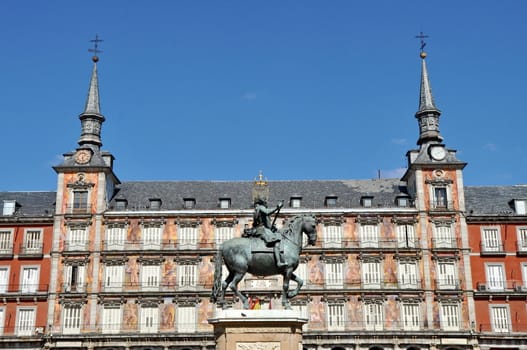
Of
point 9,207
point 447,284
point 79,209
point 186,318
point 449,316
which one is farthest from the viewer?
point 9,207

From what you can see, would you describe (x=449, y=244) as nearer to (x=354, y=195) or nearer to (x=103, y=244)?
(x=354, y=195)

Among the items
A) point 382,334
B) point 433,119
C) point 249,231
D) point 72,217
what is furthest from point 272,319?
point 433,119

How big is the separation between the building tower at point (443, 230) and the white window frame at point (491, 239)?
1997mm

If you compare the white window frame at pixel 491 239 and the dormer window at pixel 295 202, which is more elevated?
the dormer window at pixel 295 202

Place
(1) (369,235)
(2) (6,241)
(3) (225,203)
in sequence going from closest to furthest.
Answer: (1) (369,235) → (2) (6,241) → (3) (225,203)

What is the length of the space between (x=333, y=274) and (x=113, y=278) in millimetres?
20380

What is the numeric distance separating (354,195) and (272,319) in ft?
168

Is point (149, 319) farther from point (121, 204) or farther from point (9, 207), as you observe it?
point (9, 207)

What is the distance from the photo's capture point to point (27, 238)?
67.6 metres

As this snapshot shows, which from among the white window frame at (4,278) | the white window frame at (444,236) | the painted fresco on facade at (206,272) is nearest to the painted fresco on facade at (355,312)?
the white window frame at (444,236)

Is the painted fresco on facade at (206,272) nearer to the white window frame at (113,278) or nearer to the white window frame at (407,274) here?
the white window frame at (113,278)

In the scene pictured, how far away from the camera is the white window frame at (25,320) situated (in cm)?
6471

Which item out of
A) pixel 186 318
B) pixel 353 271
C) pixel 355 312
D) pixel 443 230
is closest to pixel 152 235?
pixel 186 318

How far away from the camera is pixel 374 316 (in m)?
64.6
